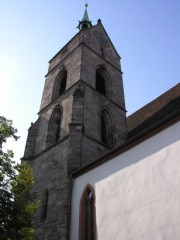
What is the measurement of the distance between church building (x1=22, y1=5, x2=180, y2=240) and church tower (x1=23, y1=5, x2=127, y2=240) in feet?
0.14

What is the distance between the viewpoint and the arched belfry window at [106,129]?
45.0 feet

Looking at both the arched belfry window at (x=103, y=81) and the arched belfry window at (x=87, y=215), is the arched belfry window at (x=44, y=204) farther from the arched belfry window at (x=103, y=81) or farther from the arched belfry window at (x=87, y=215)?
the arched belfry window at (x=103, y=81)

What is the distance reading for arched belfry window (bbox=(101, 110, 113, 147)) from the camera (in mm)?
13719

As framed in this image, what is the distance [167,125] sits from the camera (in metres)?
7.53

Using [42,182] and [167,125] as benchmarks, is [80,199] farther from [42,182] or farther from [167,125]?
[167,125]

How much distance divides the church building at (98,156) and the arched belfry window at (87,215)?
0.03 metres

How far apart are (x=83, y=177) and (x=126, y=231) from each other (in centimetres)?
297

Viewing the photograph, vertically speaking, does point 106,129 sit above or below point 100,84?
below

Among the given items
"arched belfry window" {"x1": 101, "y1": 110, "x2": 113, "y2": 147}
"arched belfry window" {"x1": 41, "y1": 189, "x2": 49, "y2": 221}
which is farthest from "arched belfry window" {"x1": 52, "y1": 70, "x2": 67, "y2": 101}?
"arched belfry window" {"x1": 41, "y1": 189, "x2": 49, "y2": 221}

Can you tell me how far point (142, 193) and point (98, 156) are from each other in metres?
4.80

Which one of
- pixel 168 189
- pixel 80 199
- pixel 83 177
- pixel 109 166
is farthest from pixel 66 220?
pixel 168 189

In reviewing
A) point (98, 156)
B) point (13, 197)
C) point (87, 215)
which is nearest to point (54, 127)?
point (98, 156)

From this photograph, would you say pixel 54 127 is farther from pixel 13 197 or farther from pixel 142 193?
pixel 142 193

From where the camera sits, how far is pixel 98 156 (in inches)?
463
